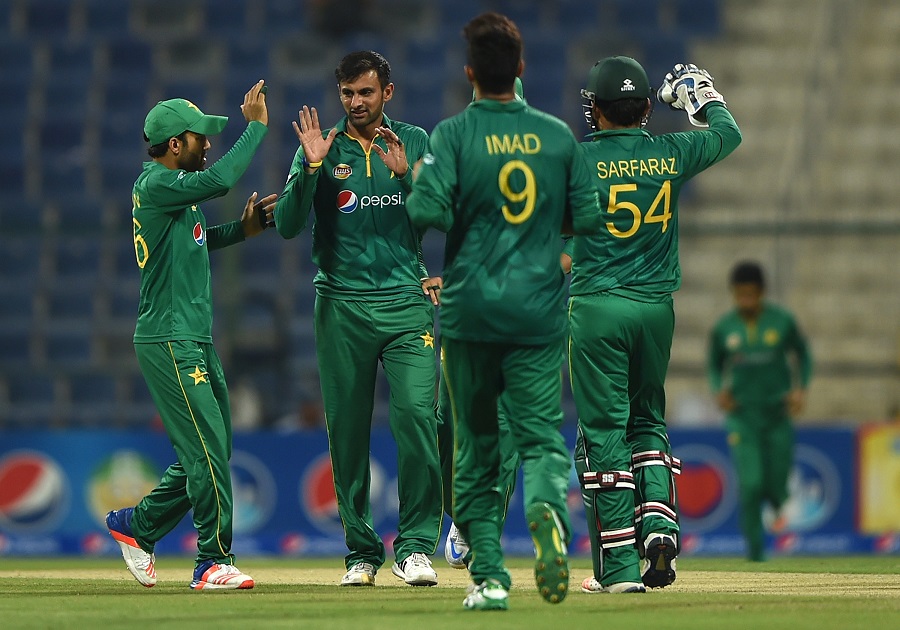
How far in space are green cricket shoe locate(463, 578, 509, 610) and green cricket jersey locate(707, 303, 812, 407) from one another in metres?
6.27

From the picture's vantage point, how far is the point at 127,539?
7281 millimetres

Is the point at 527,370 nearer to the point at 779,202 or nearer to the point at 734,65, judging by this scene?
the point at 779,202

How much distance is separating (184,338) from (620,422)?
202 centimetres

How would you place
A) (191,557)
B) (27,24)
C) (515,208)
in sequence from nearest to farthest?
(515,208) < (191,557) < (27,24)

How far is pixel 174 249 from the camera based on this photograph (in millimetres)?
7191

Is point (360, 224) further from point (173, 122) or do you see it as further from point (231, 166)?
point (173, 122)

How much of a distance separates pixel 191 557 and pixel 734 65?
9.93 m

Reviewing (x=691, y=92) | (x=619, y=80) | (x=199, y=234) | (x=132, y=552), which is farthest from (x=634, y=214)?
(x=132, y=552)

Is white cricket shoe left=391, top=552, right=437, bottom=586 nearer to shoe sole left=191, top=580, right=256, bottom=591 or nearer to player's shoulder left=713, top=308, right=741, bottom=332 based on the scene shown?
shoe sole left=191, top=580, right=256, bottom=591

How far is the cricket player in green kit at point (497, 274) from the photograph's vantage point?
5.90 metres

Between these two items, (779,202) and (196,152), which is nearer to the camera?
(196,152)

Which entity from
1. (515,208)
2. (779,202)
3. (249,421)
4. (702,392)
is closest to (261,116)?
(515,208)

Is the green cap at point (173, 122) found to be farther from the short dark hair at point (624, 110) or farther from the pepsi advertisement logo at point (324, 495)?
the pepsi advertisement logo at point (324, 495)

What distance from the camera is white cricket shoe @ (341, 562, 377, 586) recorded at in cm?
729
